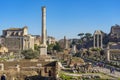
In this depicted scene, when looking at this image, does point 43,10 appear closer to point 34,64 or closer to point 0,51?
point 34,64

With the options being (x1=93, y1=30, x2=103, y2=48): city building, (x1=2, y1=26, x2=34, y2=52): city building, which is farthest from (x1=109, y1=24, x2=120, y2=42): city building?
(x1=2, y1=26, x2=34, y2=52): city building

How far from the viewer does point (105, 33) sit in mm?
127312

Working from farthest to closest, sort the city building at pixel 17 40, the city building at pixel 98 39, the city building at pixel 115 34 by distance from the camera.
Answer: the city building at pixel 115 34
the city building at pixel 98 39
the city building at pixel 17 40

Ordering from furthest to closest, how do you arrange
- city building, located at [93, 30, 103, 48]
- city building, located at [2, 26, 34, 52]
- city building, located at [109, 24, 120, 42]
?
city building, located at [109, 24, 120, 42]
city building, located at [93, 30, 103, 48]
city building, located at [2, 26, 34, 52]

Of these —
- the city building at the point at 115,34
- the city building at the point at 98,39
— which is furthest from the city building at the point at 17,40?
the city building at the point at 115,34

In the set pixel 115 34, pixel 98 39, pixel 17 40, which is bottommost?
pixel 17 40

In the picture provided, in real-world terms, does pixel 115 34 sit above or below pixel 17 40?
above

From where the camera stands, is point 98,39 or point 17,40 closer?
point 17,40

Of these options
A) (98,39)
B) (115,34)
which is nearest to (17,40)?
(98,39)

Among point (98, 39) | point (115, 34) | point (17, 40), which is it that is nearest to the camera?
point (17, 40)

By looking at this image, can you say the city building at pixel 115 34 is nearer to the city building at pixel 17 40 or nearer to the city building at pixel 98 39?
the city building at pixel 98 39

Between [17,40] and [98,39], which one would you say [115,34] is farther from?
[17,40]

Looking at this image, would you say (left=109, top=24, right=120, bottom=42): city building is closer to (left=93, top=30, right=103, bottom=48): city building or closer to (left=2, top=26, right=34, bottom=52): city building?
(left=93, top=30, right=103, bottom=48): city building

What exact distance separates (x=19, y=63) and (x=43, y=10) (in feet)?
48.1
